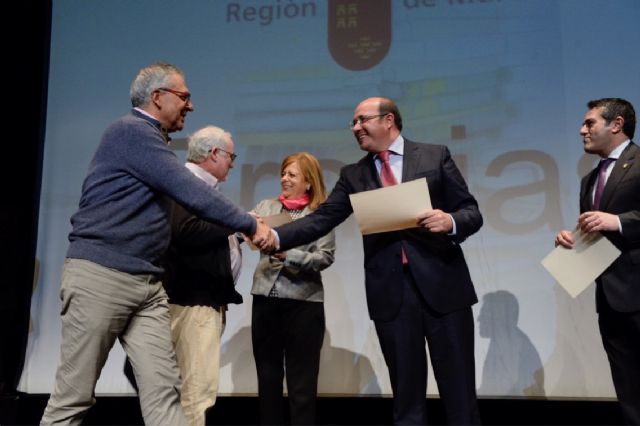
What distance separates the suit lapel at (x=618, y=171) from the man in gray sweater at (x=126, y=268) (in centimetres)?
152

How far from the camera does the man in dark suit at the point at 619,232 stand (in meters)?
2.47

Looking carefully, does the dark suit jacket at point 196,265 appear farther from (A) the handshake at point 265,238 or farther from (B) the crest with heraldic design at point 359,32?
(B) the crest with heraldic design at point 359,32

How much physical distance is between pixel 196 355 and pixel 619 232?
5.75ft

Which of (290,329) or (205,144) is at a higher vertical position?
(205,144)

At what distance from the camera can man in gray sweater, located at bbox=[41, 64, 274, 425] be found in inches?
79.2

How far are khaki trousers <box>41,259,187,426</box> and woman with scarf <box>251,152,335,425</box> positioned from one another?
98cm

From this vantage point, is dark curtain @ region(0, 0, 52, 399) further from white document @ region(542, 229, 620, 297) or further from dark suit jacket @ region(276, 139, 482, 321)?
white document @ region(542, 229, 620, 297)

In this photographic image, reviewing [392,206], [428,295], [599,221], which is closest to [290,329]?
[428,295]

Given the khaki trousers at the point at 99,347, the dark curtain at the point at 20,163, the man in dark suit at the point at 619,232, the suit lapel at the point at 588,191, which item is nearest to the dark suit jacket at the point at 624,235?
→ the man in dark suit at the point at 619,232

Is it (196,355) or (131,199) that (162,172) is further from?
(196,355)

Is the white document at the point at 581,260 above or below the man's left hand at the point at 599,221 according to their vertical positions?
below

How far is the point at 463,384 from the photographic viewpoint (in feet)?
7.70

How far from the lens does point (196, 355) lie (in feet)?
8.29

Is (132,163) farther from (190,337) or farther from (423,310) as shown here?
(423,310)
